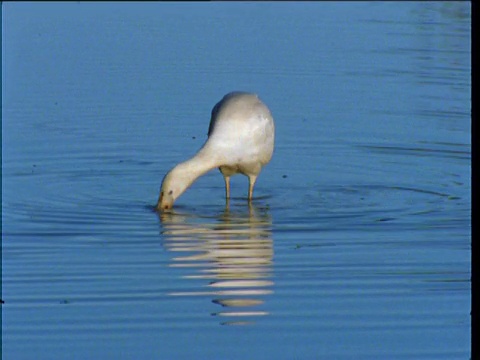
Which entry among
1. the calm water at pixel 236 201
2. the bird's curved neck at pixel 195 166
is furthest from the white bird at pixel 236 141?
the calm water at pixel 236 201

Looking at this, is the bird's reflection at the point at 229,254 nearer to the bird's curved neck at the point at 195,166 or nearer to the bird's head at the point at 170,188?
the bird's head at the point at 170,188

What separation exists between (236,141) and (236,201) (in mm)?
711

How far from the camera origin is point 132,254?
11.1 m

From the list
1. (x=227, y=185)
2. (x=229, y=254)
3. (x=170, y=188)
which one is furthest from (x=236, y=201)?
(x=229, y=254)

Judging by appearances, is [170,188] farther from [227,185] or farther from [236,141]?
[227,185]

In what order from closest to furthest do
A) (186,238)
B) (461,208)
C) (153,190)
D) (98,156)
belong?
(186,238)
(461,208)
(153,190)
(98,156)

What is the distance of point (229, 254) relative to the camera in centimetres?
1127

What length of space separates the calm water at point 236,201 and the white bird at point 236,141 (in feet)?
1.18

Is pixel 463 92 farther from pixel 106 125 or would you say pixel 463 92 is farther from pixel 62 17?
pixel 62 17

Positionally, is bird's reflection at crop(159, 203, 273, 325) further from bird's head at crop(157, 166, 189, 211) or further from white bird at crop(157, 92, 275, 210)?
white bird at crop(157, 92, 275, 210)

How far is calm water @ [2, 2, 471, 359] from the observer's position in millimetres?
8828

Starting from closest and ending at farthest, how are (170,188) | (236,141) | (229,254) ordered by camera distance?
(229,254)
(170,188)
(236,141)

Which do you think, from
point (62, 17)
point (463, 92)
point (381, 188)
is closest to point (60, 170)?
point (381, 188)

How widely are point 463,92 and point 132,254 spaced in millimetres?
9642
